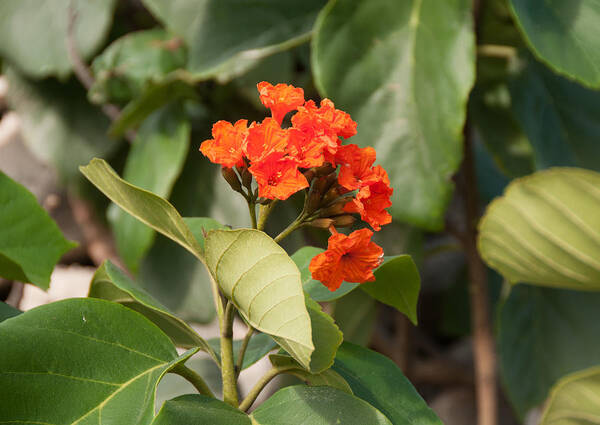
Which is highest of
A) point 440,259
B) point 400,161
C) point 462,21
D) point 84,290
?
point 462,21

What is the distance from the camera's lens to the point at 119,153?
1438mm

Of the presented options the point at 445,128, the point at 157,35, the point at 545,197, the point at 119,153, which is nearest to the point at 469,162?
the point at 445,128

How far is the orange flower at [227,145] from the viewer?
1.22 feet

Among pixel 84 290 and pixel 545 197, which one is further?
pixel 84 290

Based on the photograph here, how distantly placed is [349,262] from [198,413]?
0.39 feet

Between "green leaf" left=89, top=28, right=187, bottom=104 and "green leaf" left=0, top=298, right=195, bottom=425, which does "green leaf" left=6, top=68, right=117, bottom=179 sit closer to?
"green leaf" left=89, top=28, right=187, bottom=104

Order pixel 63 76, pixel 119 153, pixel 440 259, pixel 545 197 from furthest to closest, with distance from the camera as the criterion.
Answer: pixel 440 259 < pixel 119 153 < pixel 63 76 < pixel 545 197

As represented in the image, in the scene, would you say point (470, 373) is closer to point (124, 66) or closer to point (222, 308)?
point (124, 66)

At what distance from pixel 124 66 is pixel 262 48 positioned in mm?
281

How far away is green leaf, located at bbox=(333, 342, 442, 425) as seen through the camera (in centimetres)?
42

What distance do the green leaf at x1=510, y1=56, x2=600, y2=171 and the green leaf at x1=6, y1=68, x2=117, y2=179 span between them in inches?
33.5

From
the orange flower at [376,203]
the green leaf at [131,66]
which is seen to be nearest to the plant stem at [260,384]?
the orange flower at [376,203]

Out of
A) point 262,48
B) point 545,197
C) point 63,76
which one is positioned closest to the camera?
point 545,197

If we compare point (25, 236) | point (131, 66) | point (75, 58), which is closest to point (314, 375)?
point (25, 236)
